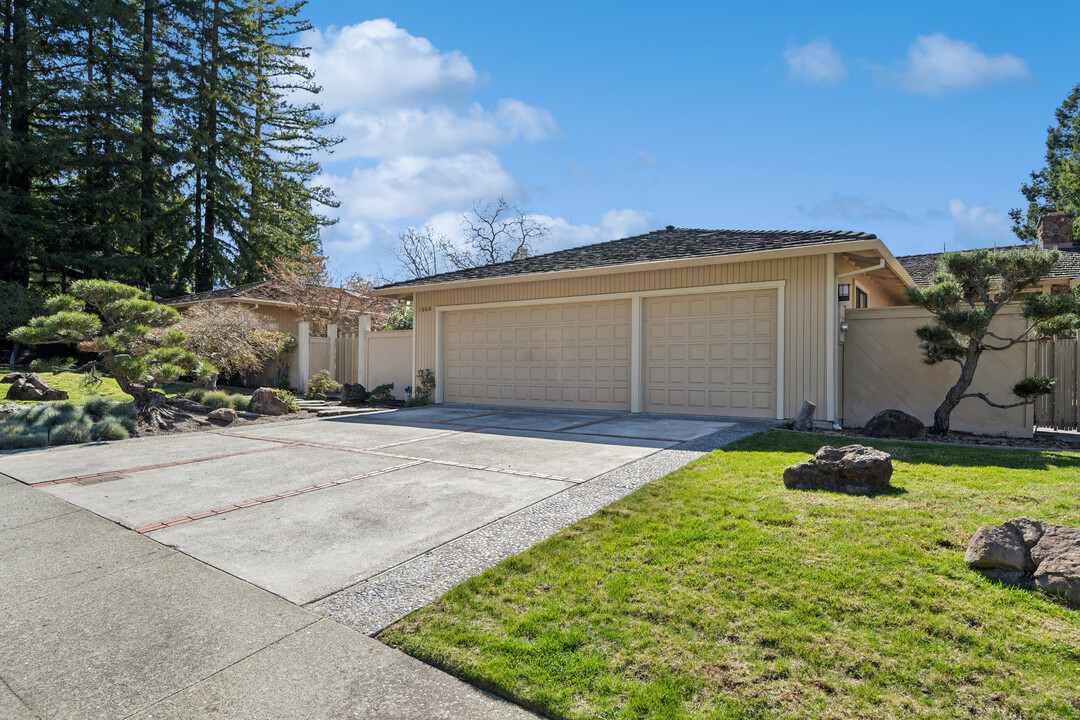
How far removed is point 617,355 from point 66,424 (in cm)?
867

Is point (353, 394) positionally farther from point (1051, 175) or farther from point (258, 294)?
point (1051, 175)

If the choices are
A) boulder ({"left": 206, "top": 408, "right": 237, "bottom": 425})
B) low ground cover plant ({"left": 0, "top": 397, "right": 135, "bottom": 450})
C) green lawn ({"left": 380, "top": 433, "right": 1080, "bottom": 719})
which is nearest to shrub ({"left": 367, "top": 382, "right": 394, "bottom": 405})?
boulder ({"left": 206, "top": 408, "right": 237, "bottom": 425})

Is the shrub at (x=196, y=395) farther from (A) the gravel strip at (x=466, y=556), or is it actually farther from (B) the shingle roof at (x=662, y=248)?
(A) the gravel strip at (x=466, y=556)

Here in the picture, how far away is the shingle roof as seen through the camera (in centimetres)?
892

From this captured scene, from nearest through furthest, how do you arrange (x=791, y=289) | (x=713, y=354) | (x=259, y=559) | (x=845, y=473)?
(x=259, y=559), (x=845, y=473), (x=791, y=289), (x=713, y=354)

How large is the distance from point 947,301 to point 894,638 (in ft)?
22.0

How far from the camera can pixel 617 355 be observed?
417 inches

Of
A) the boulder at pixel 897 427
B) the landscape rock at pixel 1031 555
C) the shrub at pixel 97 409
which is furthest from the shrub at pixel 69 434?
the boulder at pixel 897 427

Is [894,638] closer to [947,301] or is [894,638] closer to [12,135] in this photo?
[947,301]

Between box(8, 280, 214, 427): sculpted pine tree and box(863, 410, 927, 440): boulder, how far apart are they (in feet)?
34.6

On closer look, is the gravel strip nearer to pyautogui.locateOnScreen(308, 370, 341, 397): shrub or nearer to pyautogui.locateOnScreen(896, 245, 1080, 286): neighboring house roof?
Answer: pyautogui.locateOnScreen(896, 245, 1080, 286): neighboring house roof

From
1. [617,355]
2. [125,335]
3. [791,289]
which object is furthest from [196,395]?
[791,289]

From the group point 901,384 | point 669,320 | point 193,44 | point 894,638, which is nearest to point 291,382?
point 669,320

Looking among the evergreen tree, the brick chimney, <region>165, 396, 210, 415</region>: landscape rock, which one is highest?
the evergreen tree
